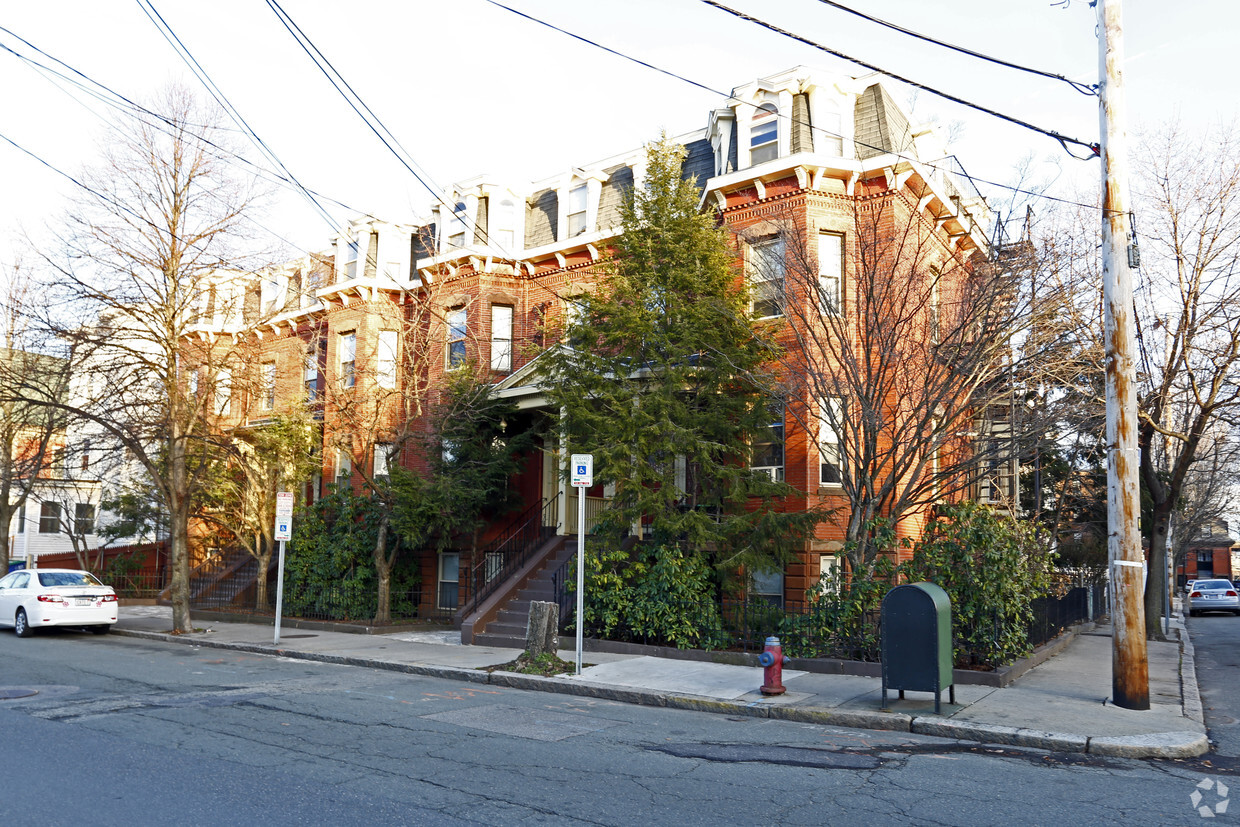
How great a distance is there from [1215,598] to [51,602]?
40959 millimetres

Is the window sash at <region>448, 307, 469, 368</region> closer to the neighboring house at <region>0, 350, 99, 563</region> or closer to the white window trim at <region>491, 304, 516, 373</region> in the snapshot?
the white window trim at <region>491, 304, 516, 373</region>

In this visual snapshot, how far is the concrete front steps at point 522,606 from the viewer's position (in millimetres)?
15961

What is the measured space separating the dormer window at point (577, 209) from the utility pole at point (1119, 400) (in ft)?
43.1

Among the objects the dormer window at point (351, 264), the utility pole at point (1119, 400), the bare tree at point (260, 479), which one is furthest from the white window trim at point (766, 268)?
the dormer window at point (351, 264)

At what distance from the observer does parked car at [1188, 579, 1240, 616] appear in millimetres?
37250

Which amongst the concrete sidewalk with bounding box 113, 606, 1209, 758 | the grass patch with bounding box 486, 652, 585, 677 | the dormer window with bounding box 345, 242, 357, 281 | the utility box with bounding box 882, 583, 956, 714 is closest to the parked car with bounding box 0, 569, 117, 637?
the concrete sidewalk with bounding box 113, 606, 1209, 758

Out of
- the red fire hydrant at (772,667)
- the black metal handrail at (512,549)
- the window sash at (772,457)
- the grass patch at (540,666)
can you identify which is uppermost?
the window sash at (772,457)

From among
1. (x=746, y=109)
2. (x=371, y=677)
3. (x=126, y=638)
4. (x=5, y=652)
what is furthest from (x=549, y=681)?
(x=746, y=109)

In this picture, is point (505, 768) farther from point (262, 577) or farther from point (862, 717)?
point (262, 577)

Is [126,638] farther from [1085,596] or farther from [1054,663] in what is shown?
[1085,596]

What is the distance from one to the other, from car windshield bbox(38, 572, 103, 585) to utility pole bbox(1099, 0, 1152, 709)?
18745 millimetres

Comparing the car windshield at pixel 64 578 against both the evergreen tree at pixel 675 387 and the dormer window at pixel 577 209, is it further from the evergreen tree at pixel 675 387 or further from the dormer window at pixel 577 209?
the dormer window at pixel 577 209

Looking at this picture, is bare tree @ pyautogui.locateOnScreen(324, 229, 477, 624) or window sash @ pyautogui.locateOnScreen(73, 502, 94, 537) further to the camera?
window sash @ pyautogui.locateOnScreen(73, 502, 94, 537)

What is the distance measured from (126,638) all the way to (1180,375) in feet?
73.8
